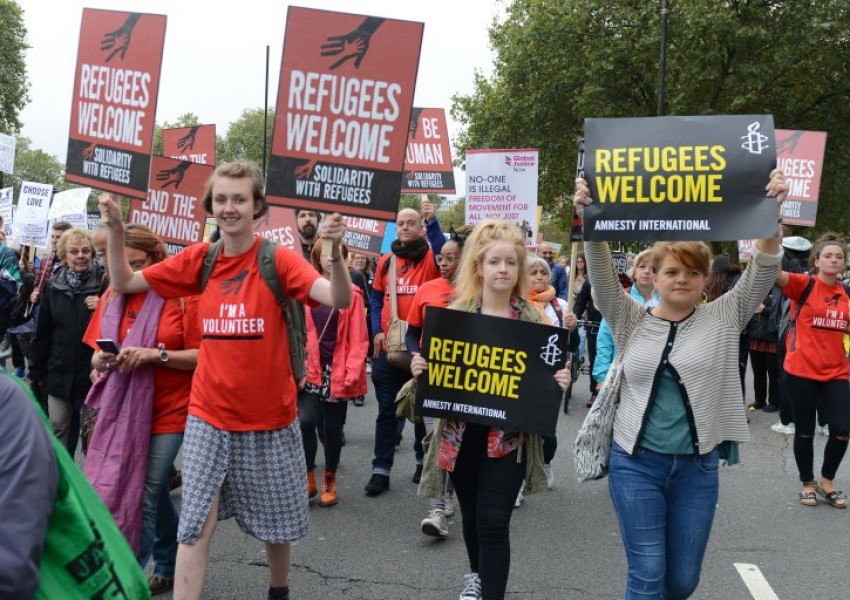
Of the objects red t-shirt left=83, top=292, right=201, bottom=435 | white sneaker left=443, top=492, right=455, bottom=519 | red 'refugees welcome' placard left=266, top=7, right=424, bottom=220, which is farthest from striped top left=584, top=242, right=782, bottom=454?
white sneaker left=443, top=492, right=455, bottom=519

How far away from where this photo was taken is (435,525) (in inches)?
214

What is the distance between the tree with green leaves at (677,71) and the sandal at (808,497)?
20.1 meters

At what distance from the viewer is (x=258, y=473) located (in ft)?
12.4

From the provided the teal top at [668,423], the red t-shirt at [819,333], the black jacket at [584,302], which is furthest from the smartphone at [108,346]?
the black jacket at [584,302]

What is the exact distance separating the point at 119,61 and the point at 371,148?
1919 millimetres

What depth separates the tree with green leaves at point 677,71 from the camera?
83.3 ft

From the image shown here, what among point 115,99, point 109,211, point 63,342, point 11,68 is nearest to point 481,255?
point 109,211

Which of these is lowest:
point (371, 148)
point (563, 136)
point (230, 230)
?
point (230, 230)

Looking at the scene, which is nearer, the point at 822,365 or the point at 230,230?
the point at 230,230

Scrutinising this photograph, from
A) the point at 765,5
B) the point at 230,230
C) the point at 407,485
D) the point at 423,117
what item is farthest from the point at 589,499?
the point at 765,5

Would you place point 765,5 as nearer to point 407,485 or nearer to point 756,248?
point 407,485

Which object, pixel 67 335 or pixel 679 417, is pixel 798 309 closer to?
pixel 679 417

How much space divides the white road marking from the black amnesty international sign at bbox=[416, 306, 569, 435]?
1663 millimetres

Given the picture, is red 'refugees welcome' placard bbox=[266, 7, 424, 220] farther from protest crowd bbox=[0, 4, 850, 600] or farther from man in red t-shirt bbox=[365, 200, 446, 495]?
man in red t-shirt bbox=[365, 200, 446, 495]
